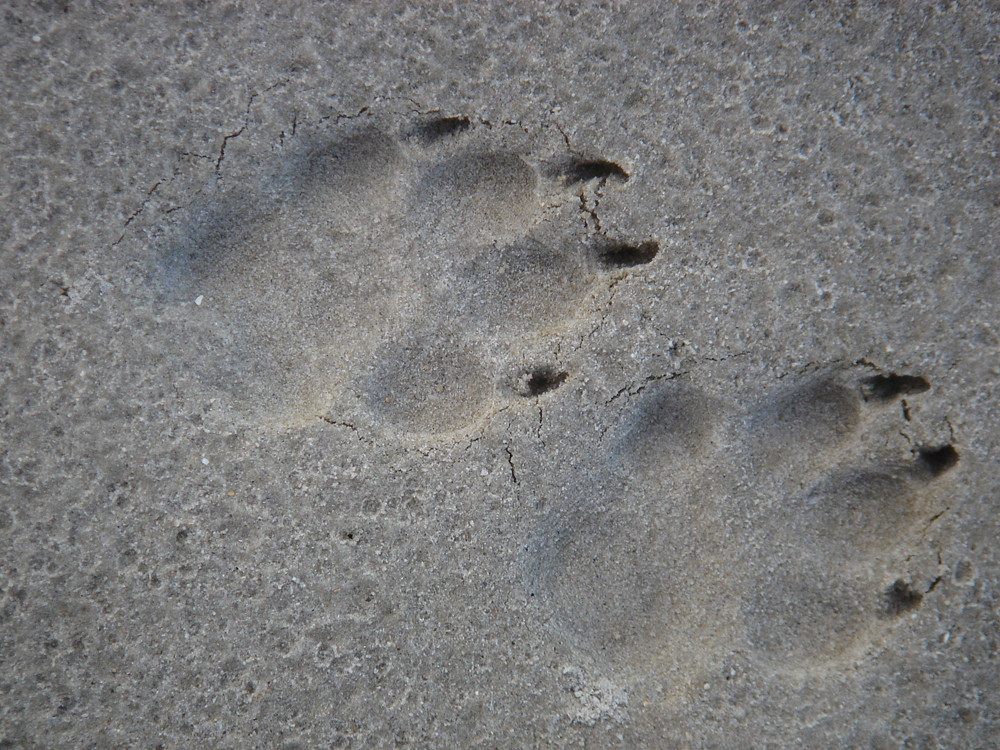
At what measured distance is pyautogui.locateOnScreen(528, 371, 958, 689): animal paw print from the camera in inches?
43.6

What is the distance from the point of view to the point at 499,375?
3.83 feet

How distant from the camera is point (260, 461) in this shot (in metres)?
1.17

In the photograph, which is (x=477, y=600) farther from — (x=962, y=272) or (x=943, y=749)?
(x=962, y=272)

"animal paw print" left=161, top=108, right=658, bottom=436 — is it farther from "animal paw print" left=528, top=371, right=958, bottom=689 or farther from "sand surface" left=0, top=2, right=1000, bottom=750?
"animal paw print" left=528, top=371, right=958, bottom=689

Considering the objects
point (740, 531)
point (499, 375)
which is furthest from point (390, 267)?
point (740, 531)

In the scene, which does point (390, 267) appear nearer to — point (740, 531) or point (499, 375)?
point (499, 375)

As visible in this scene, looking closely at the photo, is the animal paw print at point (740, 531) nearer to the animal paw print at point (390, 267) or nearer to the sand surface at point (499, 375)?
the sand surface at point (499, 375)

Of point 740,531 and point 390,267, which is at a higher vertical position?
point 390,267

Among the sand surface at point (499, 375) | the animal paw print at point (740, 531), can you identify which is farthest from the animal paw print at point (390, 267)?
the animal paw print at point (740, 531)

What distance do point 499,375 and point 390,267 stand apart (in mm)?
314

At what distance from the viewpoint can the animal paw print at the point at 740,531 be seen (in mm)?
1108

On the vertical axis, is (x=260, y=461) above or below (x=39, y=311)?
below

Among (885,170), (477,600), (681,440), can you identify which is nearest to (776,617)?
(681,440)

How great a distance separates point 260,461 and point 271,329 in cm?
27
